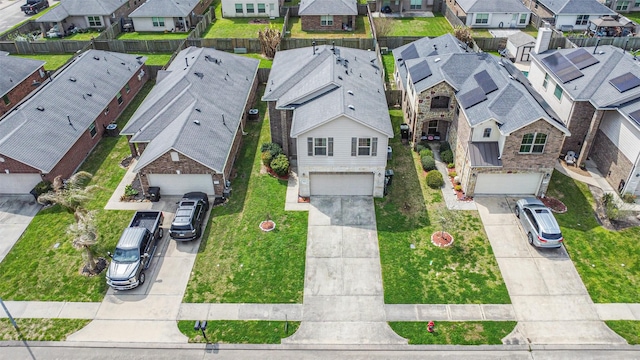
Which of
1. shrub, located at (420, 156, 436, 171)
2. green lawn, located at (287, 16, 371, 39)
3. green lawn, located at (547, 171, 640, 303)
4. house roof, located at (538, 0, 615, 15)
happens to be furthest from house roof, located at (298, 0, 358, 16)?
green lawn, located at (547, 171, 640, 303)

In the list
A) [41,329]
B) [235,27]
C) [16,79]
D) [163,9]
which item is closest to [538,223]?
[41,329]

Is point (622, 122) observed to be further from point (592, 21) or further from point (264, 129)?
point (592, 21)

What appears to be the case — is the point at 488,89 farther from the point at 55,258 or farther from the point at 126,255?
the point at 55,258

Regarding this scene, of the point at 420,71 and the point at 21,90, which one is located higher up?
the point at 420,71

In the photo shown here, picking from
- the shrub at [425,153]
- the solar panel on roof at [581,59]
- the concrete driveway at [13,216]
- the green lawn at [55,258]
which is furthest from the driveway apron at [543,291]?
the concrete driveway at [13,216]

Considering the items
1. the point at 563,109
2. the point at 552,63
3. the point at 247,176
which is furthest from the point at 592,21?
the point at 247,176

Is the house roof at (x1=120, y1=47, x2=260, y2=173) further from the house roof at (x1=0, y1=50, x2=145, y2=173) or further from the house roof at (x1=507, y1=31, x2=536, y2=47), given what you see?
the house roof at (x1=507, y1=31, x2=536, y2=47)
